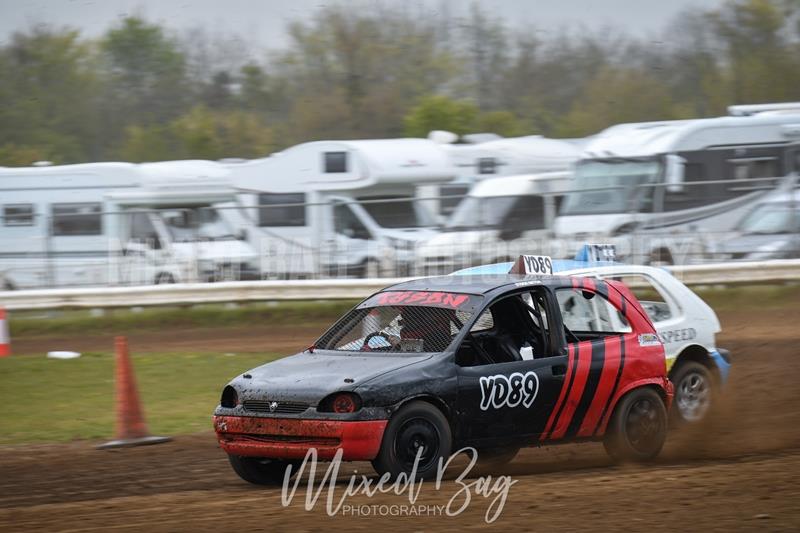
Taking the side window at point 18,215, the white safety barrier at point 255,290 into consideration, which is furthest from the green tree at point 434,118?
the white safety barrier at point 255,290

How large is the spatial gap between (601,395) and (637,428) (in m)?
0.47

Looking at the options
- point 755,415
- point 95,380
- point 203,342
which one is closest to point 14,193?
point 203,342

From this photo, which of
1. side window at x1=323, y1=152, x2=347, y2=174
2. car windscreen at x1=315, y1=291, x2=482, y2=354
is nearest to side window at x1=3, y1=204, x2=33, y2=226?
side window at x1=323, y1=152, x2=347, y2=174

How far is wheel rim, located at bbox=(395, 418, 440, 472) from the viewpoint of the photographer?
733 centimetres

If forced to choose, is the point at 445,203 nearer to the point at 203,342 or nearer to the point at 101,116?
the point at 203,342

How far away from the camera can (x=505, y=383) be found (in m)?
7.88

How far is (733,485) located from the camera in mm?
7105

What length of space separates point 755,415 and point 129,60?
181ft

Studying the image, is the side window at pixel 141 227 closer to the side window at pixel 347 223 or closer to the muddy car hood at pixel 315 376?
the side window at pixel 347 223

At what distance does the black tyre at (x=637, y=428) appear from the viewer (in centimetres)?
848

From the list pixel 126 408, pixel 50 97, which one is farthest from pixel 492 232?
pixel 50 97

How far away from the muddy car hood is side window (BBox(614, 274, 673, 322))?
3502 millimetres

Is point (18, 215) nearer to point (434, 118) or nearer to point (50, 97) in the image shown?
point (434, 118)

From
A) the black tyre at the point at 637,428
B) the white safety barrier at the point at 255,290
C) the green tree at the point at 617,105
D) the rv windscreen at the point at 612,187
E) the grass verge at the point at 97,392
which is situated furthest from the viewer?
the green tree at the point at 617,105
